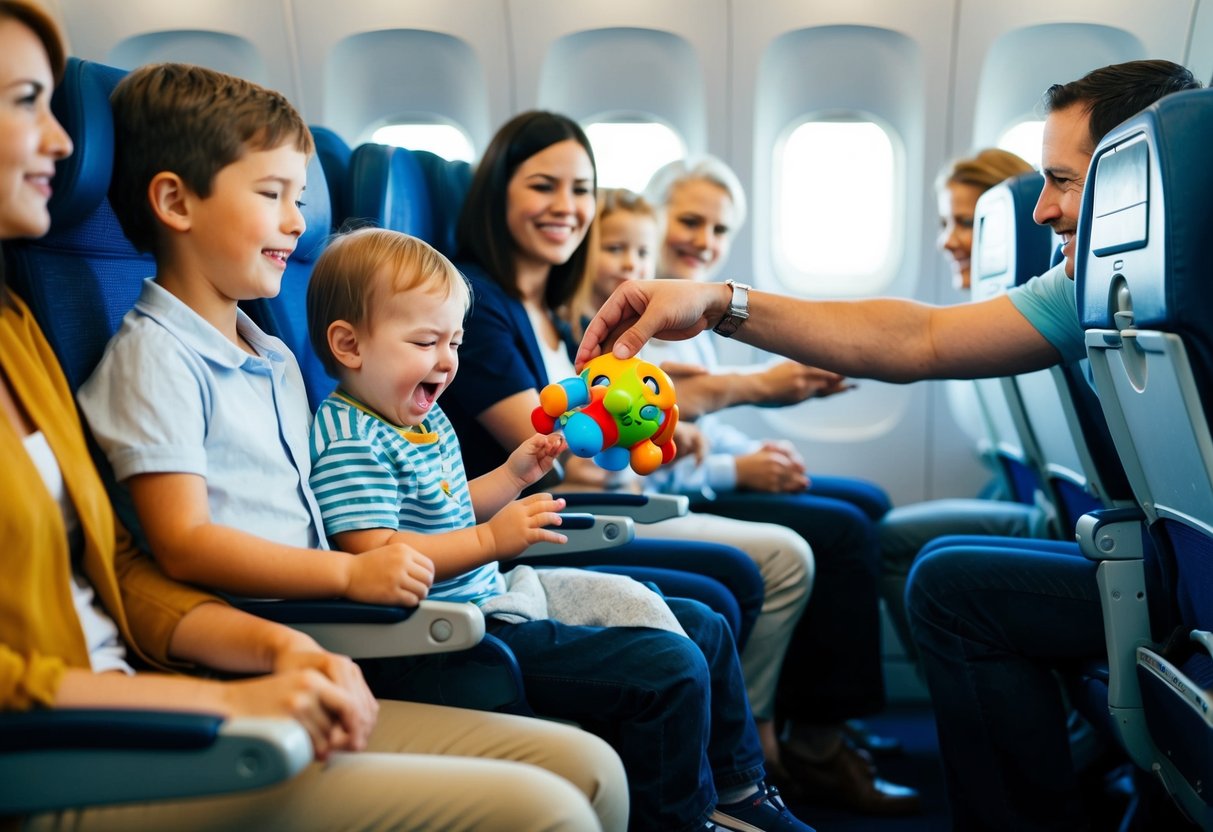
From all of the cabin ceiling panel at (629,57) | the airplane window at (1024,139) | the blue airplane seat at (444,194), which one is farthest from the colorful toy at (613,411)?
the airplane window at (1024,139)

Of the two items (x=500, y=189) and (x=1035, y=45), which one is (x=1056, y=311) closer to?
(x=500, y=189)

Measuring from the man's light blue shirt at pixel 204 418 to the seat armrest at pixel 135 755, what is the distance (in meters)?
0.36

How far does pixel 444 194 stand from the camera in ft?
9.13

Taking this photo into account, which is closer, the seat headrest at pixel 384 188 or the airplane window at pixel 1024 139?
the seat headrest at pixel 384 188

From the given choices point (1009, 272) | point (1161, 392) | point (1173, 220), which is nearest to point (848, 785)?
point (1009, 272)

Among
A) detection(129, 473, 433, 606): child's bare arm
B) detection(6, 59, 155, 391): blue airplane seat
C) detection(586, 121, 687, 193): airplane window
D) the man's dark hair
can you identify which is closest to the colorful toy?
detection(129, 473, 433, 606): child's bare arm

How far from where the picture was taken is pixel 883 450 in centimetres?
419

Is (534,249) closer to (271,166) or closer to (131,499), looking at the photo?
(271,166)

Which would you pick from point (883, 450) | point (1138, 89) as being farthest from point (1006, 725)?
point (883, 450)

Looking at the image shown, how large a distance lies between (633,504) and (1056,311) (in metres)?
0.86

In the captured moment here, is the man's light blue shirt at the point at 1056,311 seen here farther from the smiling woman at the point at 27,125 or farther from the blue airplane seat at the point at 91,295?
the smiling woman at the point at 27,125

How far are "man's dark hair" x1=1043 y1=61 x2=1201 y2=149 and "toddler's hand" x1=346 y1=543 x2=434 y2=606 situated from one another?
4.45ft

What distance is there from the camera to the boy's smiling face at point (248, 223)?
4.77 ft

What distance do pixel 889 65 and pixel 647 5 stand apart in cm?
88
